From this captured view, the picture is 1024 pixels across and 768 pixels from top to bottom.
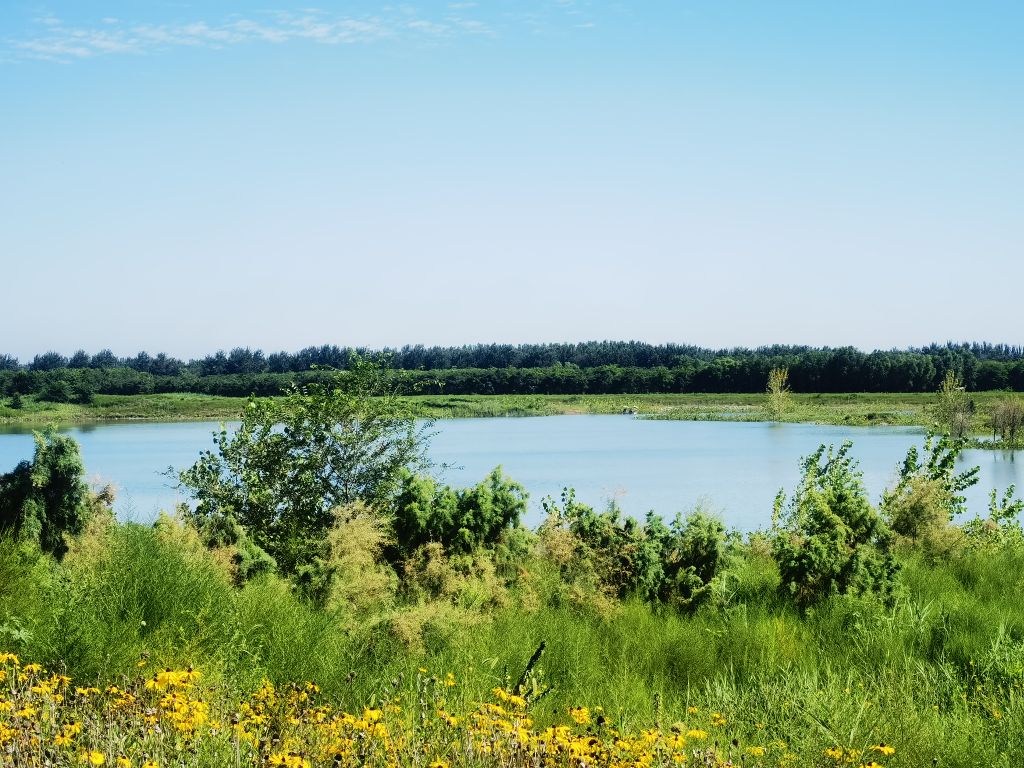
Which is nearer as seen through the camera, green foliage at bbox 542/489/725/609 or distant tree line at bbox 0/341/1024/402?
green foliage at bbox 542/489/725/609

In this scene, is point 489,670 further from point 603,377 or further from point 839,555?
point 603,377

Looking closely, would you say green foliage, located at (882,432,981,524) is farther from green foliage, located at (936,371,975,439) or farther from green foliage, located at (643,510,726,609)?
green foliage, located at (936,371,975,439)

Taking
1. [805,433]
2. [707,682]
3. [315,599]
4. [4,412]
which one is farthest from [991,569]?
[4,412]

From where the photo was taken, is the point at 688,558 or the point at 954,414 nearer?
the point at 688,558

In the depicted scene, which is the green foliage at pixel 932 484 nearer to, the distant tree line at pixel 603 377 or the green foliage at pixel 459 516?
the green foliage at pixel 459 516

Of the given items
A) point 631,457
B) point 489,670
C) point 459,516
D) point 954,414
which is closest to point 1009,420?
point 954,414

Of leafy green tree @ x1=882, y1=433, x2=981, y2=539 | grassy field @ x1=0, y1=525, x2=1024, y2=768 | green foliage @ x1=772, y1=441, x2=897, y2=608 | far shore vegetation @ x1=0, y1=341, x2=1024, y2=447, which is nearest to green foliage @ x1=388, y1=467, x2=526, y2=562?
grassy field @ x1=0, y1=525, x2=1024, y2=768

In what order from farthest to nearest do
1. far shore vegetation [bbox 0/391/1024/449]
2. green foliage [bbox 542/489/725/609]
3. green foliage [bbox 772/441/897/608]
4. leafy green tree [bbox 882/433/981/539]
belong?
far shore vegetation [bbox 0/391/1024/449], leafy green tree [bbox 882/433/981/539], green foliage [bbox 542/489/725/609], green foliage [bbox 772/441/897/608]

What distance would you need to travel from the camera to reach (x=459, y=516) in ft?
29.2

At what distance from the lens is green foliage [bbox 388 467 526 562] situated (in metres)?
8.80

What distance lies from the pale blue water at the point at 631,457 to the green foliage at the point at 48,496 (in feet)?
1.98

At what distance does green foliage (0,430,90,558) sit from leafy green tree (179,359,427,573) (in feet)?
7.08

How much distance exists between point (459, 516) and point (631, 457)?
34.3 meters

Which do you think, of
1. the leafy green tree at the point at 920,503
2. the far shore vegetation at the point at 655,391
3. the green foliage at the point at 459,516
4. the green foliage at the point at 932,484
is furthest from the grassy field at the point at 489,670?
the far shore vegetation at the point at 655,391
